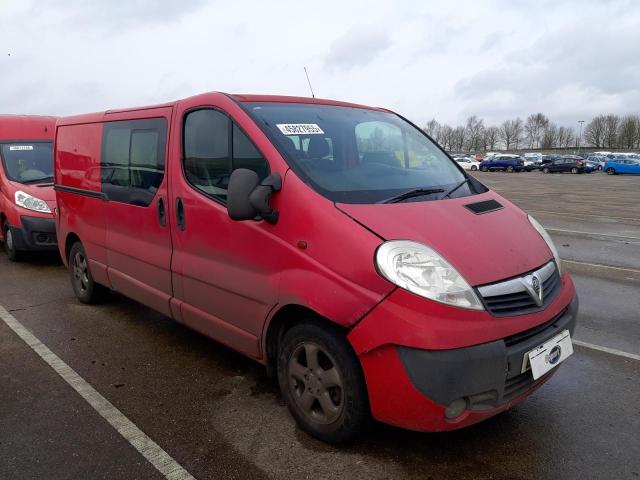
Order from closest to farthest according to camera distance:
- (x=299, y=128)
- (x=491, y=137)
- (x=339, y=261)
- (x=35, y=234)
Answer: (x=339, y=261) → (x=299, y=128) → (x=35, y=234) → (x=491, y=137)

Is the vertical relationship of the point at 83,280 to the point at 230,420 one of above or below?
above

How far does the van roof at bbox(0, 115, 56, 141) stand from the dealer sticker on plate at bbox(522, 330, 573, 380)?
329 inches

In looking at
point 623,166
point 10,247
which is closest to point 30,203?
point 10,247

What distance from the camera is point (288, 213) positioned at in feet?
9.31

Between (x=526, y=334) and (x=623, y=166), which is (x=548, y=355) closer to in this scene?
(x=526, y=334)

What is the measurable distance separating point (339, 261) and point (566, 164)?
159 ft

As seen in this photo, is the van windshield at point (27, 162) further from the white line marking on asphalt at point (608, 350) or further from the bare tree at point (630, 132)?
the bare tree at point (630, 132)

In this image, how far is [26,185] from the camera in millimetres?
7660

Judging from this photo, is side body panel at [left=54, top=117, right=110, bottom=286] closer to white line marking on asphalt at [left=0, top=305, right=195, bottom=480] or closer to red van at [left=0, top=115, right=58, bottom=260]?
white line marking on asphalt at [left=0, top=305, right=195, bottom=480]

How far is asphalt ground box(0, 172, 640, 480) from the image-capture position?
2.66m

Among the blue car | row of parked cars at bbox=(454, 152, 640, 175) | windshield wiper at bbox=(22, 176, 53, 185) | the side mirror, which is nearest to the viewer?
the side mirror

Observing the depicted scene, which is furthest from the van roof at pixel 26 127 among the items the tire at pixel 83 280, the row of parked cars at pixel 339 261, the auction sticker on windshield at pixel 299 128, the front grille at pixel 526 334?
the front grille at pixel 526 334

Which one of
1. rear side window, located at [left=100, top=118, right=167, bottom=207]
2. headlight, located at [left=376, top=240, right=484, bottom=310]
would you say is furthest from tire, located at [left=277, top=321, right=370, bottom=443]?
rear side window, located at [left=100, top=118, right=167, bottom=207]

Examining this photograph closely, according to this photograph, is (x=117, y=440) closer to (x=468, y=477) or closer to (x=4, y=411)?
(x=4, y=411)
